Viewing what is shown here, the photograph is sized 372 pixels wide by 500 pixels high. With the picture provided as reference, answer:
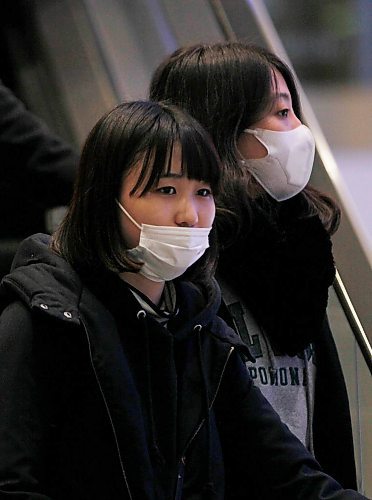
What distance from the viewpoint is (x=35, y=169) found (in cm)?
215

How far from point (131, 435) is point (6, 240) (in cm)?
128

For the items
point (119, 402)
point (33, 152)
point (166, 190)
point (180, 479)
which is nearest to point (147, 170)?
point (166, 190)

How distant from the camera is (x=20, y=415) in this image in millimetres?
1176

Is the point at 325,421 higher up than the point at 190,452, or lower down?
lower down

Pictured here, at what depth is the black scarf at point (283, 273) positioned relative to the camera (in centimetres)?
166

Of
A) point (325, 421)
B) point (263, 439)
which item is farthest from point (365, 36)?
point (263, 439)

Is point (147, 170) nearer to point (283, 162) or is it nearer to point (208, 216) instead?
point (208, 216)

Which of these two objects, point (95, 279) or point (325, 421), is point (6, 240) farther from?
point (95, 279)

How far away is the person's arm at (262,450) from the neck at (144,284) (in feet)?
0.49

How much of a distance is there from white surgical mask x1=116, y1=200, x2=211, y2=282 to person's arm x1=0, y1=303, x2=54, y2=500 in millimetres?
170

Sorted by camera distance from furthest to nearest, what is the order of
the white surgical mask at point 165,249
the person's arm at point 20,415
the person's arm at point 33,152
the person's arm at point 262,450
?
the person's arm at point 33,152
the person's arm at point 262,450
the white surgical mask at point 165,249
the person's arm at point 20,415

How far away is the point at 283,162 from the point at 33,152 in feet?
2.25

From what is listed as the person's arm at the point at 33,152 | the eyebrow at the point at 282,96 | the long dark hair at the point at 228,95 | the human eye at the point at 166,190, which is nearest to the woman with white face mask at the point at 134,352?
the human eye at the point at 166,190

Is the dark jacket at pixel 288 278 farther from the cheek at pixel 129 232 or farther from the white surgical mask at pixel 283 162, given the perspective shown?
the cheek at pixel 129 232
